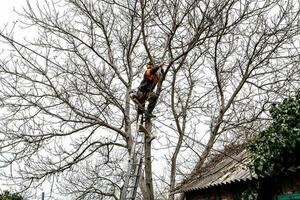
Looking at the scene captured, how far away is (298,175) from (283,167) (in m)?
0.28

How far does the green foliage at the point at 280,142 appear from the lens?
23.7 ft

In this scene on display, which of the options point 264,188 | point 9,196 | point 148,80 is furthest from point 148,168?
point 264,188

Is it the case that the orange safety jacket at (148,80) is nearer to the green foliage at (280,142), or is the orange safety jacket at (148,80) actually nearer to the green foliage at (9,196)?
the green foliage at (280,142)

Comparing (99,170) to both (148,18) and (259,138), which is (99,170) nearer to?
(148,18)

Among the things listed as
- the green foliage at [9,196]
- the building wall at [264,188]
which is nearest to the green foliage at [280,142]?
the building wall at [264,188]

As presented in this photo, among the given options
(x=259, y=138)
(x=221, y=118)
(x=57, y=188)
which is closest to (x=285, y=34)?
(x=221, y=118)

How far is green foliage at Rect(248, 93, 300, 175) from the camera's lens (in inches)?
285

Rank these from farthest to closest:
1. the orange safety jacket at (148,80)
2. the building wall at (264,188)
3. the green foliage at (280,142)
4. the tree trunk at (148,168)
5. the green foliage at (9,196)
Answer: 1. the green foliage at (9,196)
2. the tree trunk at (148,168)
3. the orange safety jacket at (148,80)
4. the building wall at (264,188)
5. the green foliage at (280,142)

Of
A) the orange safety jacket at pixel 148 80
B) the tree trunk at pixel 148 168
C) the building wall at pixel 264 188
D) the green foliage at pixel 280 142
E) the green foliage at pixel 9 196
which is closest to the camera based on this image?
the green foliage at pixel 280 142

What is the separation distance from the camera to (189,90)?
60.4 feet

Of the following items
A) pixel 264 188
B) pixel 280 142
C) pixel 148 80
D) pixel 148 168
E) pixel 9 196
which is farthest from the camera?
pixel 9 196

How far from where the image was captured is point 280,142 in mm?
7422

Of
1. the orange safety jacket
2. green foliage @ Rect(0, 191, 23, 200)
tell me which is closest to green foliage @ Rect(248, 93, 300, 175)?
the orange safety jacket

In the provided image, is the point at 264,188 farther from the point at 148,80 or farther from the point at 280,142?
the point at 148,80
